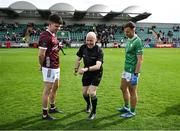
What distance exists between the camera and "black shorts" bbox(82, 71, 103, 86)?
23.6 ft

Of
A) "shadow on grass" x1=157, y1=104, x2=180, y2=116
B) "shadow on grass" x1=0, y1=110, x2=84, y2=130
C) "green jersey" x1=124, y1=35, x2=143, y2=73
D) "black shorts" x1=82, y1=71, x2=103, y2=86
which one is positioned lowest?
"shadow on grass" x1=157, y1=104, x2=180, y2=116

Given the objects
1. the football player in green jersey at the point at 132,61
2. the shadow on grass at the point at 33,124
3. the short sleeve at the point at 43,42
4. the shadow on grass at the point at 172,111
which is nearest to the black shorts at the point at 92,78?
the football player in green jersey at the point at 132,61

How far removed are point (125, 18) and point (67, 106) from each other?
54744 mm

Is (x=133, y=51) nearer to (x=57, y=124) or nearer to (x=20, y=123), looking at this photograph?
(x=57, y=124)

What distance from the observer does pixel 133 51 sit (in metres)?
7.15

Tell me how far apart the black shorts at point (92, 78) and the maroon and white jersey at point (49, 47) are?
687 mm

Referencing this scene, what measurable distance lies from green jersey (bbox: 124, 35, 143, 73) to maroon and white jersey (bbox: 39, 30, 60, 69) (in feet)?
5.06

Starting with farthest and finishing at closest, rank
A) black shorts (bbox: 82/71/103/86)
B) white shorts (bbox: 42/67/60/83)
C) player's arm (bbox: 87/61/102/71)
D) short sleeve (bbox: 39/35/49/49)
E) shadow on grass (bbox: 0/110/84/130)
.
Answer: black shorts (bbox: 82/71/103/86)
white shorts (bbox: 42/67/60/83)
player's arm (bbox: 87/61/102/71)
short sleeve (bbox: 39/35/49/49)
shadow on grass (bbox: 0/110/84/130)

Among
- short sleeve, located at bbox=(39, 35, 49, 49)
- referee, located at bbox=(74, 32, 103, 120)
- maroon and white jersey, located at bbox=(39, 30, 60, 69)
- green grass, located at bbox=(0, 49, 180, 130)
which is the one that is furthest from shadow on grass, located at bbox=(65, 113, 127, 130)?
short sleeve, located at bbox=(39, 35, 49, 49)

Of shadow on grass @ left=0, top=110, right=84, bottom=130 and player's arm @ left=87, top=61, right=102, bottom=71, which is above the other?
player's arm @ left=87, top=61, right=102, bottom=71

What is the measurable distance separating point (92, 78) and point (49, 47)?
1152mm

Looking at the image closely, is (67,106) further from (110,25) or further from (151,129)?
(110,25)

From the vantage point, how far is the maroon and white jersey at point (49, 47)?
6.82 m

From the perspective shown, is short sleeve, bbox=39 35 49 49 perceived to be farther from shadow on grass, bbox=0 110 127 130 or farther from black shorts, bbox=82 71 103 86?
shadow on grass, bbox=0 110 127 130
